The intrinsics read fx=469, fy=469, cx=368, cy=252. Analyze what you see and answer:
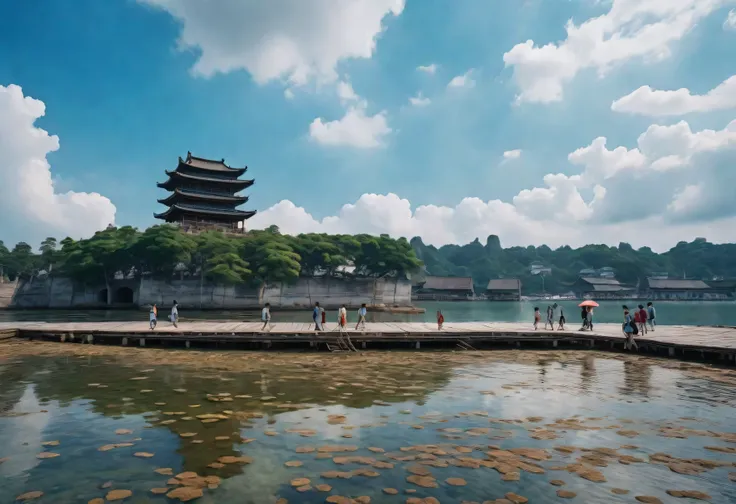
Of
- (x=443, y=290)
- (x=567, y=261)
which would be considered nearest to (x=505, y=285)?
(x=443, y=290)

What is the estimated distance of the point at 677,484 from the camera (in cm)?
681

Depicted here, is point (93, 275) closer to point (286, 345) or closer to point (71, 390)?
point (286, 345)

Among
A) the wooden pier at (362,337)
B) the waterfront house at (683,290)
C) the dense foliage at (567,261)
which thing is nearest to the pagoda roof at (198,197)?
the wooden pier at (362,337)

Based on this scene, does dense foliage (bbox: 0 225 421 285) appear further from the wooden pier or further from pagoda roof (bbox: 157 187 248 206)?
the wooden pier

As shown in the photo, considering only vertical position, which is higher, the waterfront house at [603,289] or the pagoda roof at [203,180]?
the pagoda roof at [203,180]

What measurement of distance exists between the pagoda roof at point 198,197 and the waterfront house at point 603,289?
90042mm

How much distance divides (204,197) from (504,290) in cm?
7662

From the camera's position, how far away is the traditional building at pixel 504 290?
114688 mm

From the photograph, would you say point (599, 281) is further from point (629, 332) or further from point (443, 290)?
point (629, 332)

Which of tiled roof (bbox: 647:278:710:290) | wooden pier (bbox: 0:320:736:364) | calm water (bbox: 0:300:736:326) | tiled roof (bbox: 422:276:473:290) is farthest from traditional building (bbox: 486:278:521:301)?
wooden pier (bbox: 0:320:736:364)

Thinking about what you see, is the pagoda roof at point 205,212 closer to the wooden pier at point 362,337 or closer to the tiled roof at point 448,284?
the wooden pier at point 362,337

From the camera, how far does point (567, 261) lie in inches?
6624

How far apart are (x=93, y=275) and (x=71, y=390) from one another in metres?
55.1

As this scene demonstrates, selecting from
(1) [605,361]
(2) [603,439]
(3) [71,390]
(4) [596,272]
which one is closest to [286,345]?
(3) [71,390]
